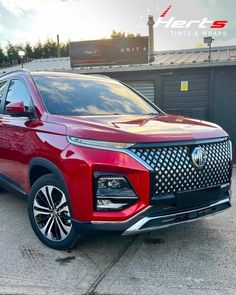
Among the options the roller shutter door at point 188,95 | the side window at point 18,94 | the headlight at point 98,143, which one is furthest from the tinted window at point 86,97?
the roller shutter door at point 188,95

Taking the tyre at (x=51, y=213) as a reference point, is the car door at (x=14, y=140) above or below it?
above

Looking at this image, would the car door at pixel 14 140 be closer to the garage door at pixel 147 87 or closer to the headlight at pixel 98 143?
the headlight at pixel 98 143

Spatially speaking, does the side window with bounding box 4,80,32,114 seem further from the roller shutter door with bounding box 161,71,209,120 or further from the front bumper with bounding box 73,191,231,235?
the roller shutter door with bounding box 161,71,209,120

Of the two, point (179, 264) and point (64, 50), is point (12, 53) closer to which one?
point (64, 50)

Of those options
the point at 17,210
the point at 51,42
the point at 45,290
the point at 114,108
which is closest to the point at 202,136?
the point at 114,108

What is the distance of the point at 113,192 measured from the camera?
9.78 feet

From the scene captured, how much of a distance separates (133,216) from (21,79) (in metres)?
2.41

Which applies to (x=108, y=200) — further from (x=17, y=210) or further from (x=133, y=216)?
(x=17, y=210)

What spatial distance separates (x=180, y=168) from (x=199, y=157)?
243 mm

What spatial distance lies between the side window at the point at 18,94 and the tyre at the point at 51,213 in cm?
94

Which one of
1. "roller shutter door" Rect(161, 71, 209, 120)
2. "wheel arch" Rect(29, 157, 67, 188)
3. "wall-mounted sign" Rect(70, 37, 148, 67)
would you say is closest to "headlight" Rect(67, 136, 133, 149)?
"wheel arch" Rect(29, 157, 67, 188)

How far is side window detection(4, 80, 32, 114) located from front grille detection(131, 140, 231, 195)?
167 cm

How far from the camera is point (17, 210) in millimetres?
4969

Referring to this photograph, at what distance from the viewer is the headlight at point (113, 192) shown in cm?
297
